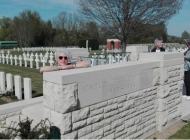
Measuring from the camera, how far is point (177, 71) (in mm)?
4793

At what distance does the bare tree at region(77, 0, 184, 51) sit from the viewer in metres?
13.4

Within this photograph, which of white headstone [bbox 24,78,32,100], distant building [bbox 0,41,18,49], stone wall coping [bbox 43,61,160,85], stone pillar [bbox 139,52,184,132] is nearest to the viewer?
stone wall coping [bbox 43,61,160,85]

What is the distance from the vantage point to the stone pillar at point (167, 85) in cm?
432

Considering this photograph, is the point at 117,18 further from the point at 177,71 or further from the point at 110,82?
the point at 110,82

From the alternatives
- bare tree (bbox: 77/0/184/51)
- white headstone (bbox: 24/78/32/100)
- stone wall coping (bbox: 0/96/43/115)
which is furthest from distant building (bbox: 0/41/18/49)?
stone wall coping (bbox: 0/96/43/115)

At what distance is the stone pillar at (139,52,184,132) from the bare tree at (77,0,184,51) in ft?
30.3

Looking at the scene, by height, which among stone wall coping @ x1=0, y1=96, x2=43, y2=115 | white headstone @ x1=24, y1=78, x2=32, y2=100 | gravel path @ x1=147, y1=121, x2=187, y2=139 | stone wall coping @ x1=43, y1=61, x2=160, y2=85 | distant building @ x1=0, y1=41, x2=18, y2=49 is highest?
distant building @ x1=0, y1=41, x2=18, y2=49

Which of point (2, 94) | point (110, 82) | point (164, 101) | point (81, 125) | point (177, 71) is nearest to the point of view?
point (81, 125)

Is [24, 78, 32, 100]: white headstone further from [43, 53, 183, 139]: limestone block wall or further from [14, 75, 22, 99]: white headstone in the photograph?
[43, 53, 183, 139]: limestone block wall

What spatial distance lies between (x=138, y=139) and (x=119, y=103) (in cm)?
98

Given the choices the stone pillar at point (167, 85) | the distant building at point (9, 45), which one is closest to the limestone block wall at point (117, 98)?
the stone pillar at point (167, 85)

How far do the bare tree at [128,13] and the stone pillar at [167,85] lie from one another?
925 cm

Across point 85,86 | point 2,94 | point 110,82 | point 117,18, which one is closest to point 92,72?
point 85,86

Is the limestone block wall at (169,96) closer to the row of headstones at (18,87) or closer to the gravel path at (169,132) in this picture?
the gravel path at (169,132)
